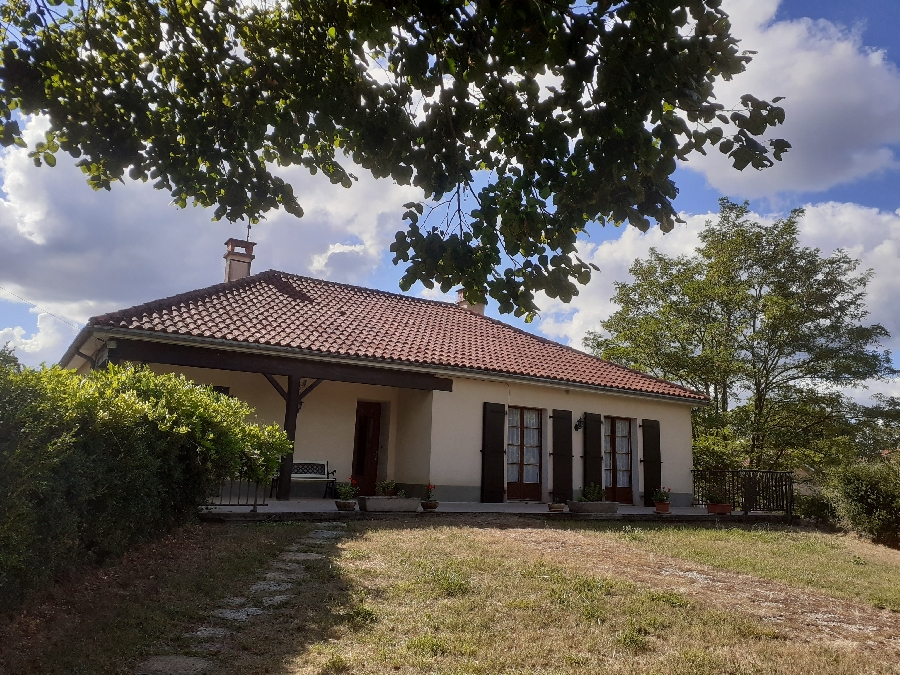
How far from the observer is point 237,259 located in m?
15.1

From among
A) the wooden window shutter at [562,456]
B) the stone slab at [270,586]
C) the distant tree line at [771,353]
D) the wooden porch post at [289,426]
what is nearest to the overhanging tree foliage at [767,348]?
the distant tree line at [771,353]

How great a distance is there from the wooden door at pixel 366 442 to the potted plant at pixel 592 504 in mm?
4283

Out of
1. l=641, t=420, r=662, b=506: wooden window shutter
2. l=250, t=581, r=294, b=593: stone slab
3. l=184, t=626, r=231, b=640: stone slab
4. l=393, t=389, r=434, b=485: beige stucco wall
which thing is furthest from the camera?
l=641, t=420, r=662, b=506: wooden window shutter

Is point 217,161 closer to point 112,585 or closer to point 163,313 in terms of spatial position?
→ point 112,585

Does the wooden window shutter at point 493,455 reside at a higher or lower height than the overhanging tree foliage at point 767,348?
lower

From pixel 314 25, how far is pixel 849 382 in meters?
20.1

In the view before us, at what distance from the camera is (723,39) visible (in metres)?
3.54

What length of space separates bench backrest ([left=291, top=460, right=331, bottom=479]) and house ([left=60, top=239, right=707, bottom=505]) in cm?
30

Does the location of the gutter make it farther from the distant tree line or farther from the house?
the distant tree line

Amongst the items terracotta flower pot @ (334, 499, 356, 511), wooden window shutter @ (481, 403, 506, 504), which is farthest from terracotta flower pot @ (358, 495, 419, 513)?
wooden window shutter @ (481, 403, 506, 504)

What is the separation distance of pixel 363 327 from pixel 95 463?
28.3 ft

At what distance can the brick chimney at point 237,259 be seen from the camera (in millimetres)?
15078

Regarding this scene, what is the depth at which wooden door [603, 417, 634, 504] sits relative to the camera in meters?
14.0

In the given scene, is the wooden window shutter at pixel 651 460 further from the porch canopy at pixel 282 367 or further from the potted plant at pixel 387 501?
the potted plant at pixel 387 501
